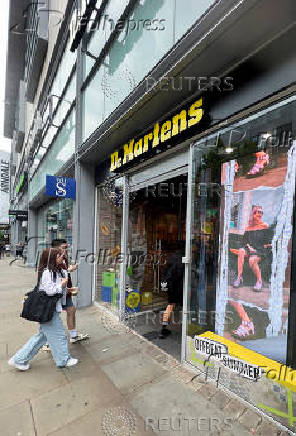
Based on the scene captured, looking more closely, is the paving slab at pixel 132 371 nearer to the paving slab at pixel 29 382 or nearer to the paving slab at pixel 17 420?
the paving slab at pixel 29 382

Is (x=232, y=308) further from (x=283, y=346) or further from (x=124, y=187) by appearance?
(x=124, y=187)

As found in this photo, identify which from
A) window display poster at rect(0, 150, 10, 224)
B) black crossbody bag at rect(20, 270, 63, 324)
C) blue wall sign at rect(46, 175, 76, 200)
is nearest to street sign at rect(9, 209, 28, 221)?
blue wall sign at rect(46, 175, 76, 200)

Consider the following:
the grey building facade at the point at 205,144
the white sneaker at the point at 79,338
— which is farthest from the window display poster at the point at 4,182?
the white sneaker at the point at 79,338

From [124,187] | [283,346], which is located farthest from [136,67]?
[283,346]

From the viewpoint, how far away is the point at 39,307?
3127 millimetres

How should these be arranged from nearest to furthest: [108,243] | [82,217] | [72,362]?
[72,362] < [82,217] < [108,243]

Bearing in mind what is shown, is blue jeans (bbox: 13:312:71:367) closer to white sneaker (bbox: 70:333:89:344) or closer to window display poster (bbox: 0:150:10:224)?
white sneaker (bbox: 70:333:89:344)

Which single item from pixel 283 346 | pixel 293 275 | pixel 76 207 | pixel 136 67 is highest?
pixel 136 67

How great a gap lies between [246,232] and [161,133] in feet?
7.07

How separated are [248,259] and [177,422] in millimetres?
1999

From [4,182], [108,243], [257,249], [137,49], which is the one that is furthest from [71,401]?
[4,182]

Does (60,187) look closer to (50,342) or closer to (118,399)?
(50,342)

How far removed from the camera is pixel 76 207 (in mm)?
6469

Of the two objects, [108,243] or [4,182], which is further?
[4,182]
